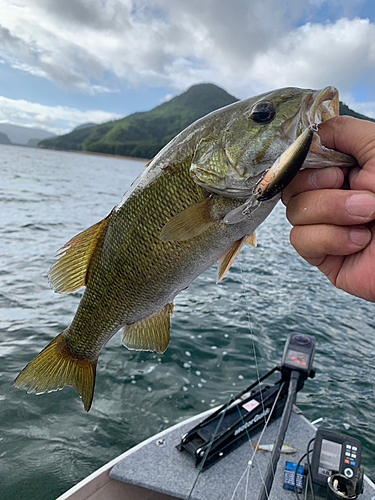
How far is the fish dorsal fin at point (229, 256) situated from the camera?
218 cm

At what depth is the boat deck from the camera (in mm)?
3658

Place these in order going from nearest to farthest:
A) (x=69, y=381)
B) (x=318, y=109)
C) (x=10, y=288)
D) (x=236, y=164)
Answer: (x=318, y=109) < (x=236, y=164) < (x=69, y=381) < (x=10, y=288)

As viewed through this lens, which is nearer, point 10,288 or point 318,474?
point 318,474

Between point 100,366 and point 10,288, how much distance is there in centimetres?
453

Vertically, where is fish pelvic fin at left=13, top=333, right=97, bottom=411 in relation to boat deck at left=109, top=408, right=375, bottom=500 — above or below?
above

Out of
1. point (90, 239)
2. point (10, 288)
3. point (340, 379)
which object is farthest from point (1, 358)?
point (340, 379)

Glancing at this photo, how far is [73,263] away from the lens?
2520 millimetres

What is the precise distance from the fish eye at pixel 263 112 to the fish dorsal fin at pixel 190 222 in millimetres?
512

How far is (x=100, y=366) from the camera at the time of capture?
271 inches

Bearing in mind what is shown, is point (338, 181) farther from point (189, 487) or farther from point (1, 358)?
point (1, 358)

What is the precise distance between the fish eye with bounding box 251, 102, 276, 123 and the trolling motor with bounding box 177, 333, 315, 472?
125 inches

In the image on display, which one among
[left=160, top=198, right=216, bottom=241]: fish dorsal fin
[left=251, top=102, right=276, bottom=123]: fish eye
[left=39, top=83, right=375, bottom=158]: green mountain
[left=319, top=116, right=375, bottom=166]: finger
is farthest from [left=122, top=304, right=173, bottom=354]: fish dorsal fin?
[left=39, top=83, right=375, bottom=158]: green mountain

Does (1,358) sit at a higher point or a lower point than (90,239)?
lower

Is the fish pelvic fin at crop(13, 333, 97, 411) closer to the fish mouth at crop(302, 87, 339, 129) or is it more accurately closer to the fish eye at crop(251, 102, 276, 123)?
the fish eye at crop(251, 102, 276, 123)
